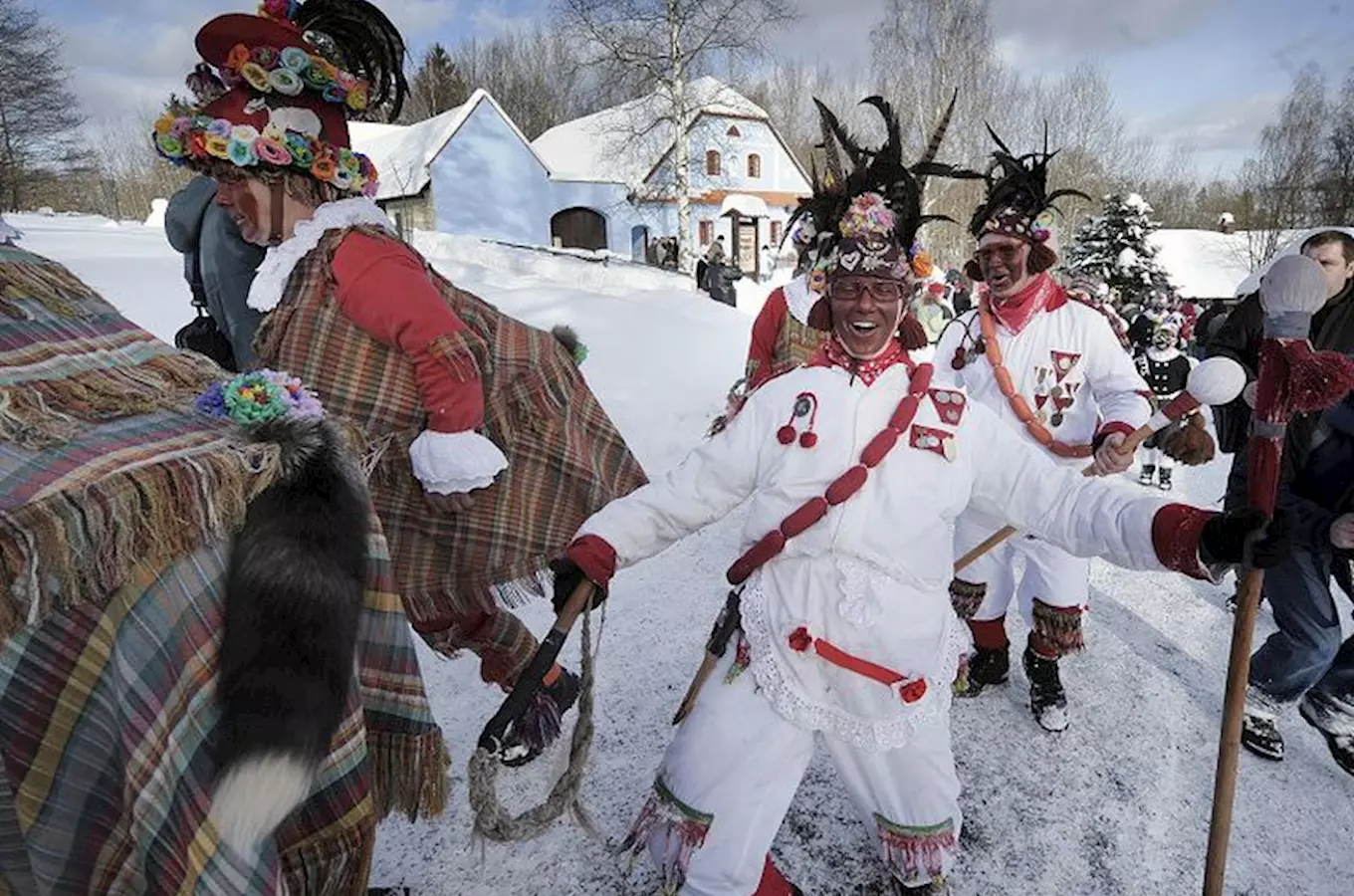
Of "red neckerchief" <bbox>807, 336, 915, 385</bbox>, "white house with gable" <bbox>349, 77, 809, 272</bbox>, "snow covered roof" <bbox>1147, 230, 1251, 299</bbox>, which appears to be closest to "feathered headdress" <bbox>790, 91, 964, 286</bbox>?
"red neckerchief" <bbox>807, 336, 915, 385</bbox>

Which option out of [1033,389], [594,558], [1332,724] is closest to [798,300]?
[1033,389]

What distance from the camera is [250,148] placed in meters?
1.94

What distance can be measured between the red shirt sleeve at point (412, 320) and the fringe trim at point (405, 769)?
2.67 feet

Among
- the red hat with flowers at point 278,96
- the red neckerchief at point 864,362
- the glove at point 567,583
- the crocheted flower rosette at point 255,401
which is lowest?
the glove at point 567,583

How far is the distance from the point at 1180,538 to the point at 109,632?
1.86 meters

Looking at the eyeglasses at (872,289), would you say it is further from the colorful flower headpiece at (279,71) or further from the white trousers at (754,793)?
the colorful flower headpiece at (279,71)

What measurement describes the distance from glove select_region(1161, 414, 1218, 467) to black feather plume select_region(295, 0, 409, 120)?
2.47 m

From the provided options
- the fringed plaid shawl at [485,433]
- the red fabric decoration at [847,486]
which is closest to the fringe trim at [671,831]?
the fringed plaid shawl at [485,433]

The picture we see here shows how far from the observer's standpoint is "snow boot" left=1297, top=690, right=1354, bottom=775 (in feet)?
9.21

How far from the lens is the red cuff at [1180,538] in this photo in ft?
5.07

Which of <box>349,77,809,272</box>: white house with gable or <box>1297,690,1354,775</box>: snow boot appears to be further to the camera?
<box>349,77,809,272</box>: white house with gable

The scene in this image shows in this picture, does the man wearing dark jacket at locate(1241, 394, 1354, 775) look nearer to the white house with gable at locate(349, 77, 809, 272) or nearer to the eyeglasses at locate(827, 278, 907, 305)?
the eyeglasses at locate(827, 278, 907, 305)

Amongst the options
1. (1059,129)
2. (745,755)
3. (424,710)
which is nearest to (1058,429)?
(745,755)

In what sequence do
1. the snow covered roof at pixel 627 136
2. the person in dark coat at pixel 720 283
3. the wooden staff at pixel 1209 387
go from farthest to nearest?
the snow covered roof at pixel 627 136 < the person in dark coat at pixel 720 283 < the wooden staff at pixel 1209 387
